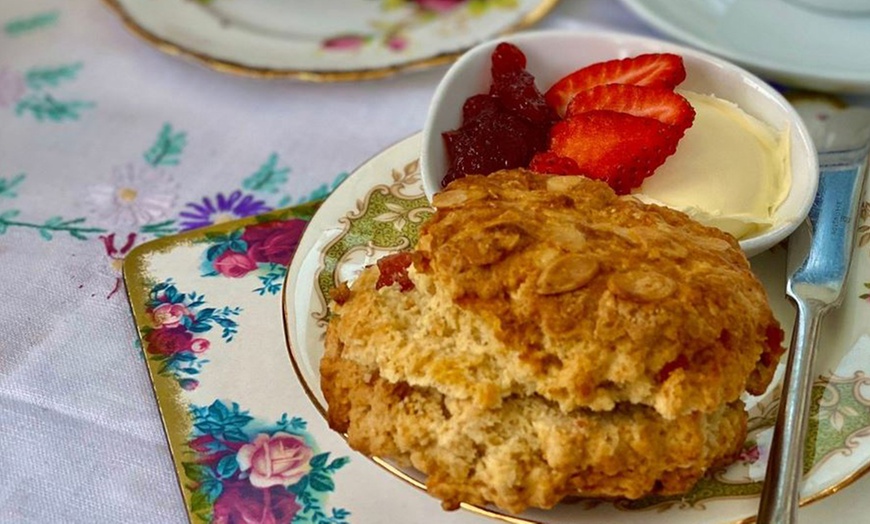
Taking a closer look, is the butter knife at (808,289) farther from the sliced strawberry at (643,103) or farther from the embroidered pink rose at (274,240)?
the embroidered pink rose at (274,240)

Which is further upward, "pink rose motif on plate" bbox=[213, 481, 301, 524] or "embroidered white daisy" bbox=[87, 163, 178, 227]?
"pink rose motif on plate" bbox=[213, 481, 301, 524]

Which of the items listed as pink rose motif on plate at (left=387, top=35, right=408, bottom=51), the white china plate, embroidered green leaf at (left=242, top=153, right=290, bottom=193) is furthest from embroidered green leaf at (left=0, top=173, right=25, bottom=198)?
the white china plate

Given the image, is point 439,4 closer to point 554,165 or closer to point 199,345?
point 554,165

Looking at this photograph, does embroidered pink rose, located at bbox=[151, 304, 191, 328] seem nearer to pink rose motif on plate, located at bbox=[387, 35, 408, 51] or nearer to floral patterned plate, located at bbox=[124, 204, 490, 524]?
floral patterned plate, located at bbox=[124, 204, 490, 524]

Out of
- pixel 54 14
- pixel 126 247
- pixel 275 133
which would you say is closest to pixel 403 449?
pixel 126 247

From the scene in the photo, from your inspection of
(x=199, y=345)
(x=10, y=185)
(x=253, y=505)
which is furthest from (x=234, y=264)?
(x=10, y=185)

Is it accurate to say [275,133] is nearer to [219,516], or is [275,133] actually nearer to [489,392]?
[219,516]
